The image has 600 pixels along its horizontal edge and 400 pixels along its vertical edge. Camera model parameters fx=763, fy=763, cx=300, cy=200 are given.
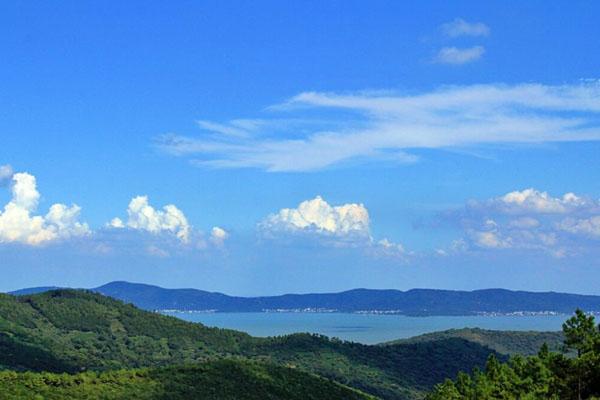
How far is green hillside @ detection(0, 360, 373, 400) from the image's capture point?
9881 cm

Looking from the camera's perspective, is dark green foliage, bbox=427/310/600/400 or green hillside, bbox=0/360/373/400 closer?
dark green foliage, bbox=427/310/600/400

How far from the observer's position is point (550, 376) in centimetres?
7325

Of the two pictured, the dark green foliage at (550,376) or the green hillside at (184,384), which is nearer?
the dark green foliage at (550,376)

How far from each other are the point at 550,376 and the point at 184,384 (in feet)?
230

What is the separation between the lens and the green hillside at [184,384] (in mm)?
98812

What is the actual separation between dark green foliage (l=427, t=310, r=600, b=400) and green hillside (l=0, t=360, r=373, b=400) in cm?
5060

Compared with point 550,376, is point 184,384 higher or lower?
lower

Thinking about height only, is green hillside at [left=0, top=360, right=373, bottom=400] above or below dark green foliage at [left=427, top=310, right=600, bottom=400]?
below

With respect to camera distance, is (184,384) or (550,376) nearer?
(550,376)

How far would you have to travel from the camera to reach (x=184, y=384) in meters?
127

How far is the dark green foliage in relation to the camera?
222 ft

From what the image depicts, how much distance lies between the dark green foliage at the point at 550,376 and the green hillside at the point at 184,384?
50.6 metres

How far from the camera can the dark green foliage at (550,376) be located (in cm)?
6762

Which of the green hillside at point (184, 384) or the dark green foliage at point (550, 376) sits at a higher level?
the dark green foliage at point (550, 376)
